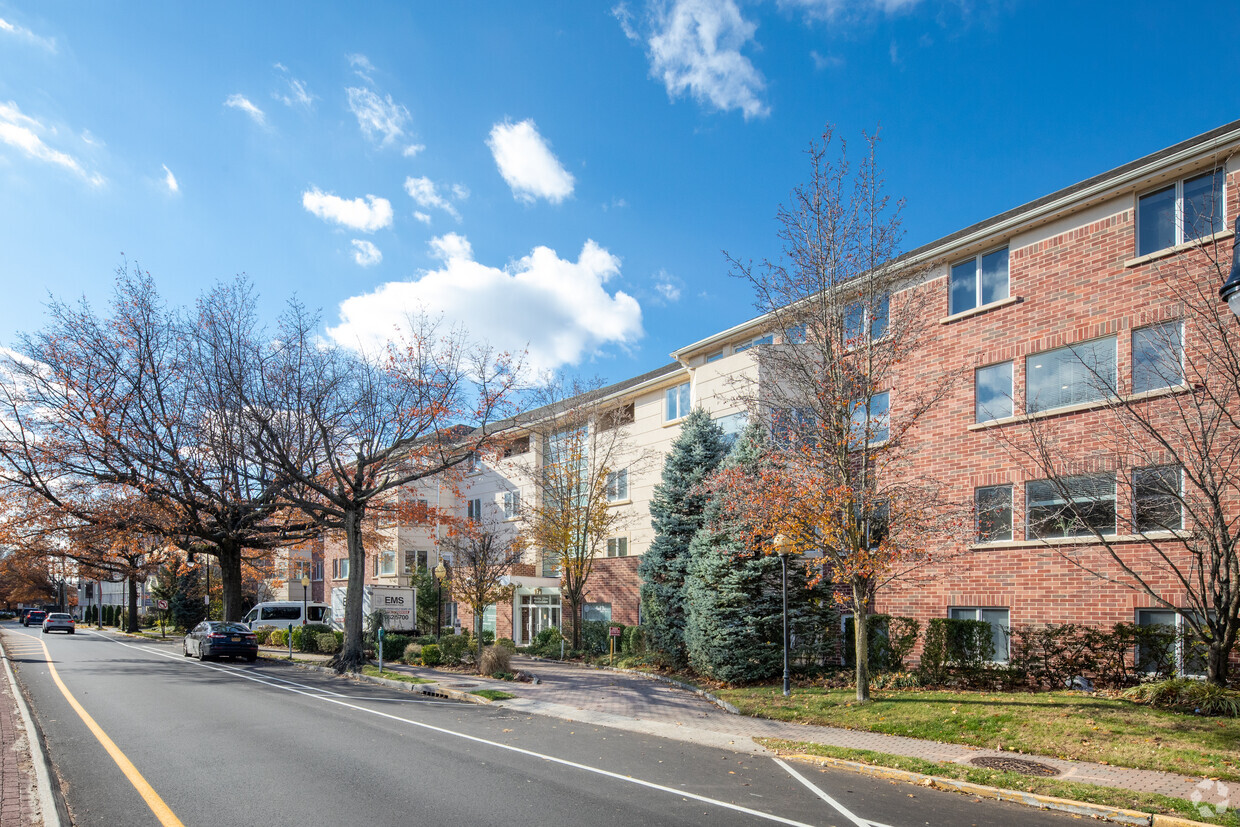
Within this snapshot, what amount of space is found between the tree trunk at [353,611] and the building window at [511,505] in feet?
38.4

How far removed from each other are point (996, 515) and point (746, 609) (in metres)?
6.27

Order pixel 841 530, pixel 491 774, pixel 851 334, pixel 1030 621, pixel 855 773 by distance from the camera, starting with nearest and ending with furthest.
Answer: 1. pixel 491 774
2. pixel 855 773
3. pixel 841 530
4. pixel 851 334
5. pixel 1030 621

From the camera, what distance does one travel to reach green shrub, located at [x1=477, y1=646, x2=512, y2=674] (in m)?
21.1

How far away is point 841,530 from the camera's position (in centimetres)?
1416

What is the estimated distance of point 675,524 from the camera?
2383cm

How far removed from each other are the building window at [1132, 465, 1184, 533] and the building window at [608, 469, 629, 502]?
747 inches

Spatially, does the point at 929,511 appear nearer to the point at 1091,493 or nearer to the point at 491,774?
the point at 1091,493

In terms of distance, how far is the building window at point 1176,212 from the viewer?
48.5ft

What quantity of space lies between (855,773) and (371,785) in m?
5.96

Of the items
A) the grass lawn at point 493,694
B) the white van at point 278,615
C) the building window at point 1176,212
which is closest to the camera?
the building window at point 1176,212

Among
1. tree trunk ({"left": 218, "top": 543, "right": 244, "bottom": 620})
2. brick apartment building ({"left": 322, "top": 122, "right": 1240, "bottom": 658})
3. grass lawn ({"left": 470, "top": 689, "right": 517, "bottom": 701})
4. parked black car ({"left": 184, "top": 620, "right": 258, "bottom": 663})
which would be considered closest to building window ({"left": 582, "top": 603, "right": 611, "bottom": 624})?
parked black car ({"left": 184, "top": 620, "right": 258, "bottom": 663})

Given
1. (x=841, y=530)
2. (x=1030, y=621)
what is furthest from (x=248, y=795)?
(x=1030, y=621)

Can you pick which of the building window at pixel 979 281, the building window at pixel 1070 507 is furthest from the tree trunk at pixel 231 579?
the building window at pixel 1070 507

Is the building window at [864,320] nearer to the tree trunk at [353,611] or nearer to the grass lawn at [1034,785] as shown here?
the grass lawn at [1034,785]
